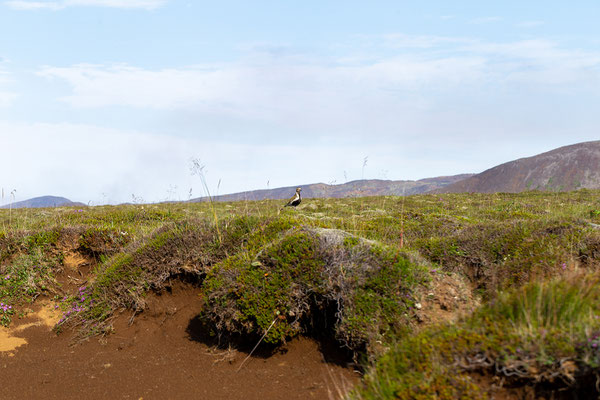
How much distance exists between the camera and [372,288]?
18.6 ft

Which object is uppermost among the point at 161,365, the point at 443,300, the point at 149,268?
the point at 149,268

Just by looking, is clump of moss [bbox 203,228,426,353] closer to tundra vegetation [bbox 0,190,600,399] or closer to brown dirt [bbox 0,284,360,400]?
tundra vegetation [bbox 0,190,600,399]

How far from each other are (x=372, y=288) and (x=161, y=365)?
338 cm

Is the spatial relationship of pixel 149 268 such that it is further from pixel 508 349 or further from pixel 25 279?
pixel 508 349

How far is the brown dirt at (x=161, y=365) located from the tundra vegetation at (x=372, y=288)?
264 millimetres

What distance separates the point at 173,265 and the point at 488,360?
589 cm

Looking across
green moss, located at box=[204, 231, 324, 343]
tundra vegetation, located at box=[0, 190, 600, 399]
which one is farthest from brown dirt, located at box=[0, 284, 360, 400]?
green moss, located at box=[204, 231, 324, 343]

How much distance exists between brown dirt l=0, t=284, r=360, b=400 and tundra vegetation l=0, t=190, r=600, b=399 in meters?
0.26

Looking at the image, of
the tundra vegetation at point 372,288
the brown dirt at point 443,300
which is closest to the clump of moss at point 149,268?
the tundra vegetation at point 372,288

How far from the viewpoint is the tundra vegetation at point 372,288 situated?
3.21 metres

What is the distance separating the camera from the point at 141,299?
7574 mm

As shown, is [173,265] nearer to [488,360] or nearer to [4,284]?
[4,284]

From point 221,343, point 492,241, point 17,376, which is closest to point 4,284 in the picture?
point 17,376

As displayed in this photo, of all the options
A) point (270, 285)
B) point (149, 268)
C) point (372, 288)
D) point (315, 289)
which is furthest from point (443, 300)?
point (149, 268)
